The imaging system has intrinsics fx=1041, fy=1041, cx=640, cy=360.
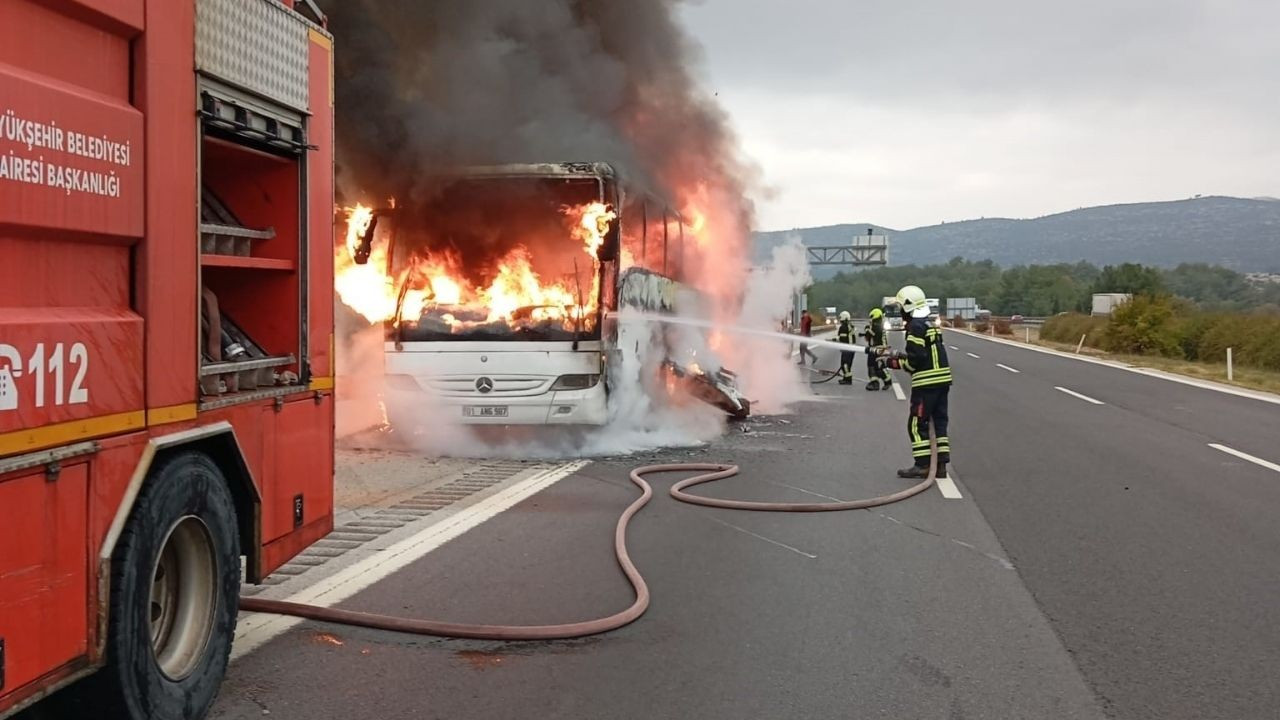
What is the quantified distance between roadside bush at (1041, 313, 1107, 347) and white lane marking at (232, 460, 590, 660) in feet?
144

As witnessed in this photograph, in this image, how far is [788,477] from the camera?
32.5 feet

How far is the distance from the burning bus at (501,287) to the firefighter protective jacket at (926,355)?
3.02m

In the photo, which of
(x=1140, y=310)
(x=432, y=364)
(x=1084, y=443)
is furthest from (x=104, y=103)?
(x=1140, y=310)

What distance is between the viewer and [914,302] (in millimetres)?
10117

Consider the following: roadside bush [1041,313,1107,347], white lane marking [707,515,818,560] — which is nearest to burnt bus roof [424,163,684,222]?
white lane marking [707,515,818,560]

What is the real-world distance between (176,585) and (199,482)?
43 cm

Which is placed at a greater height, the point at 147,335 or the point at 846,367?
the point at 147,335

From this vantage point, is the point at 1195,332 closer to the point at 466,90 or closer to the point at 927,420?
the point at 927,420

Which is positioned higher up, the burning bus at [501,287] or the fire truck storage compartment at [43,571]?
the burning bus at [501,287]

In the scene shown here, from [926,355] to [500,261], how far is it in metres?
4.41

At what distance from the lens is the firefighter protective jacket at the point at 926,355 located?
9922 millimetres

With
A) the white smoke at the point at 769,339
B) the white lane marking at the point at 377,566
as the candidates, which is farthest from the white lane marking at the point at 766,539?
the white smoke at the point at 769,339

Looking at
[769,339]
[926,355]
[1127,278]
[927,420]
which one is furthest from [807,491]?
[1127,278]

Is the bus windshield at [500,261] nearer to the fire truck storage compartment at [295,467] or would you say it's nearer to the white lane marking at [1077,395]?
the fire truck storage compartment at [295,467]
